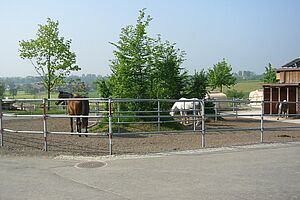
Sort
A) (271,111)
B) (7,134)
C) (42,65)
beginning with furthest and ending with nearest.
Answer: (42,65)
(271,111)
(7,134)

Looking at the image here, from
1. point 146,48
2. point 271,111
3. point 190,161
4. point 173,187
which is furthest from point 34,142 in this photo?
point 271,111

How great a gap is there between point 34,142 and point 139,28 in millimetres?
8801

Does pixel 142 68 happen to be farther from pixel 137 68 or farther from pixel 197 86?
pixel 197 86

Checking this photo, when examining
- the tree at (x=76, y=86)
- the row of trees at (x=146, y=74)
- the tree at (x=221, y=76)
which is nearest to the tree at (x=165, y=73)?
the row of trees at (x=146, y=74)

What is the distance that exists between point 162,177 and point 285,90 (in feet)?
83.1

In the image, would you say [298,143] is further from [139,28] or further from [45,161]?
[139,28]

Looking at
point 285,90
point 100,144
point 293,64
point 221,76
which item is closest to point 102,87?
point 100,144

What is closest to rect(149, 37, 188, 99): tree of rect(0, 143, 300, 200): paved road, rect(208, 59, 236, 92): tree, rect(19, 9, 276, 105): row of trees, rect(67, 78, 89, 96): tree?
rect(19, 9, 276, 105): row of trees

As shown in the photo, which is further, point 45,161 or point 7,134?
point 7,134

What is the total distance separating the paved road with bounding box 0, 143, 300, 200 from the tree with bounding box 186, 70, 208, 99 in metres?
14.1

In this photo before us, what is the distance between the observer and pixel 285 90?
30.2m

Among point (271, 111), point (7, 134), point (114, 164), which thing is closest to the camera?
point (114, 164)

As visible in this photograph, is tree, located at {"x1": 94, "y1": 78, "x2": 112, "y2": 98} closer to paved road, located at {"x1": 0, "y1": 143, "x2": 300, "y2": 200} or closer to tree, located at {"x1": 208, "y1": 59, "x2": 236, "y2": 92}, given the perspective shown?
paved road, located at {"x1": 0, "y1": 143, "x2": 300, "y2": 200}

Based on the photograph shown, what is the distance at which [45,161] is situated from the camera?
9.23 m
